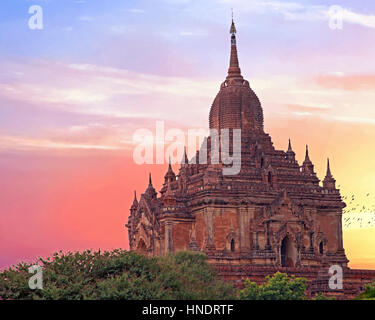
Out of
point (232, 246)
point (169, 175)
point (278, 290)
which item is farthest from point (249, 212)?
point (278, 290)

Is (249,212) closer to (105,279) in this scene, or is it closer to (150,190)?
(150,190)

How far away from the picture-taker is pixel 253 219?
82.3m

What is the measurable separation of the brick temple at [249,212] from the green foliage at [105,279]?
2044cm

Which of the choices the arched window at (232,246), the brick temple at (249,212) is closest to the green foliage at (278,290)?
the brick temple at (249,212)

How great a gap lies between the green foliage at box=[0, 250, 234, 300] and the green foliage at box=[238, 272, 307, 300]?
17.1 ft

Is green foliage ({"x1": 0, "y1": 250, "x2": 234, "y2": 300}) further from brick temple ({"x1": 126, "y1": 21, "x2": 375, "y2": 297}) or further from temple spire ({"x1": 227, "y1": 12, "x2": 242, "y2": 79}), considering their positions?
temple spire ({"x1": 227, "y1": 12, "x2": 242, "y2": 79})

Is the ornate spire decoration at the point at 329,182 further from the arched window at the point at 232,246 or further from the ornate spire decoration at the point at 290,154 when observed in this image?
the arched window at the point at 232,246

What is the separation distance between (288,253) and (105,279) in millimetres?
30002

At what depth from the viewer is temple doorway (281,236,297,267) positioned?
82.6 metres

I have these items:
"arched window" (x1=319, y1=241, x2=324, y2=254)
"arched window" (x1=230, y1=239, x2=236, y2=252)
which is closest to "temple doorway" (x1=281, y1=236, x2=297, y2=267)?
"arched window" (x1=319, y1=241, x2=324, y2=254)

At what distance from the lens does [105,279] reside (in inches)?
2190

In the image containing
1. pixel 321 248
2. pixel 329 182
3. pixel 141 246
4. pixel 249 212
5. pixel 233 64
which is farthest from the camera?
pixel 233 64
